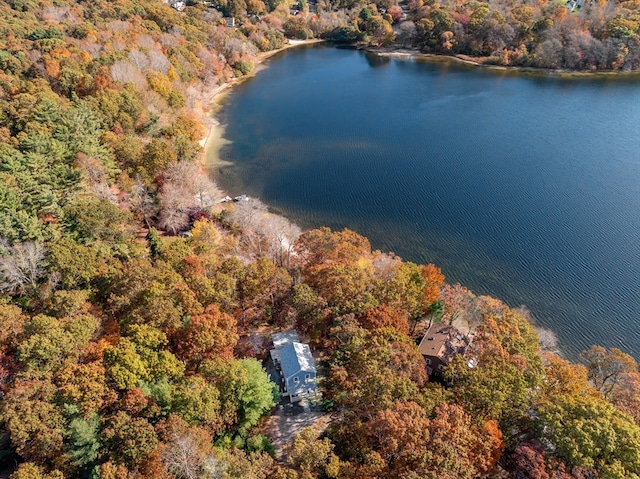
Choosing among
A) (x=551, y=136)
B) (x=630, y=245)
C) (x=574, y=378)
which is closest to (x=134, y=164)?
(x=574, y=378)

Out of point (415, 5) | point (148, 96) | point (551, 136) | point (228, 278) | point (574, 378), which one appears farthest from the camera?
Result: point (415, 5)

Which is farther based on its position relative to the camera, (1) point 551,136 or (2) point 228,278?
(1) point 551,136

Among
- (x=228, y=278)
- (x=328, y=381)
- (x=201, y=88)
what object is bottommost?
(x=328, y=381)

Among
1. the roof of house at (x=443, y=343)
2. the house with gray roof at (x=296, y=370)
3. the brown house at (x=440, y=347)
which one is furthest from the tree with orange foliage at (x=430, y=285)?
the house with gray roof at (x=296, y=370)

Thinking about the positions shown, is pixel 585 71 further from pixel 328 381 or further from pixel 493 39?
pixel 328 381

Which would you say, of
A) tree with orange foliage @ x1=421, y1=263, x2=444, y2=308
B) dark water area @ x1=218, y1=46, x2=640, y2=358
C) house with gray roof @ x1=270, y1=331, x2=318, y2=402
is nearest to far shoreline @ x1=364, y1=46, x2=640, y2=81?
dark water area @ x1=218, y1=46, x2=640, y2=358

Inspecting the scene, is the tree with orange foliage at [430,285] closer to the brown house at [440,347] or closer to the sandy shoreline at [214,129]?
the brown house at [440,347]

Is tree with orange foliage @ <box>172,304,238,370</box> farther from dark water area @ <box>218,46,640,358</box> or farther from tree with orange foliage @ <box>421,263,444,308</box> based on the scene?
dark water area @ <box>218,46,640,358</box>
